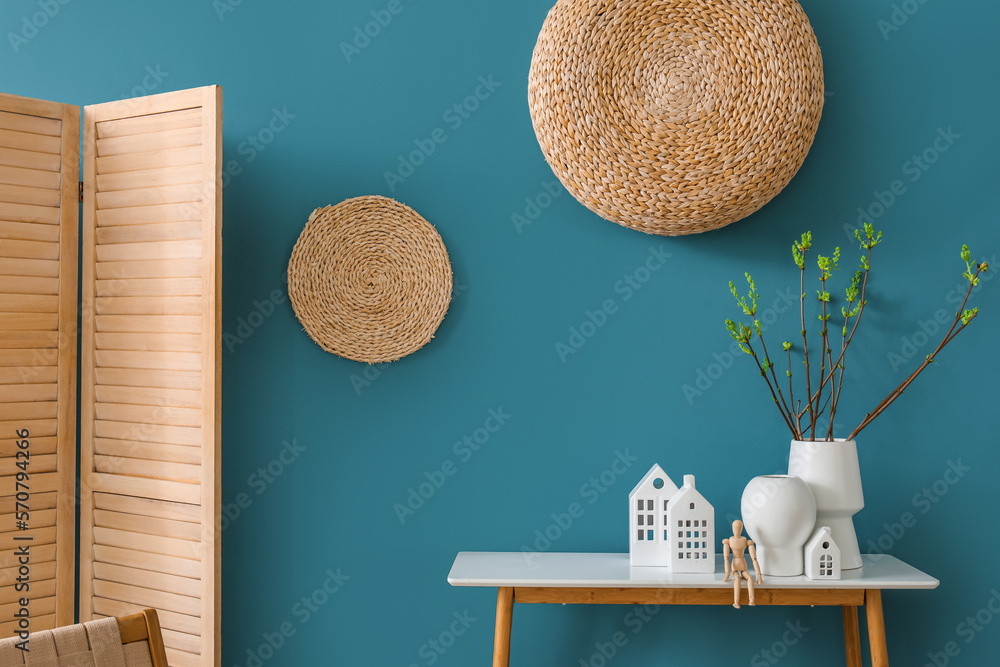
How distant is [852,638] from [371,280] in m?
1.31

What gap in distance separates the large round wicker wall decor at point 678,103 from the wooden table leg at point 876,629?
0.81 metres

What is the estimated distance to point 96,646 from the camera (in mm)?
1091

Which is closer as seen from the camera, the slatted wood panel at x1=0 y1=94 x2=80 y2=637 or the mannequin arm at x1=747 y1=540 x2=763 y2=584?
the mannequin arm at x1=747 y1=540 x2=763 y2=584

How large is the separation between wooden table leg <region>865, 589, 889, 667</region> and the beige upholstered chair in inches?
50.0

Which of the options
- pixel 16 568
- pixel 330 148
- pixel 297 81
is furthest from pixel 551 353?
pixel 16 568

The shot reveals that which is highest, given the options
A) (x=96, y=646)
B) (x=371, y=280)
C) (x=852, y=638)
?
(x=371, y=280)

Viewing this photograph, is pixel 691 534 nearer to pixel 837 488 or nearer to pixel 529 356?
pixel 837 488

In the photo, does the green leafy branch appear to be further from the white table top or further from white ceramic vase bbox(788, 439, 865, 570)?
the white table top

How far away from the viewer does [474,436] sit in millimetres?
1747

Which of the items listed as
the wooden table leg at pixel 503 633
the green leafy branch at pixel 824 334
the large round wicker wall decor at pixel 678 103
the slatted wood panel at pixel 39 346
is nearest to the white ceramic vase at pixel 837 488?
the green leafy branch at pixel 824 334

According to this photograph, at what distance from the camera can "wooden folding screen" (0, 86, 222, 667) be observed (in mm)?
1600

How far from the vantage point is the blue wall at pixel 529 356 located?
1.67 meters

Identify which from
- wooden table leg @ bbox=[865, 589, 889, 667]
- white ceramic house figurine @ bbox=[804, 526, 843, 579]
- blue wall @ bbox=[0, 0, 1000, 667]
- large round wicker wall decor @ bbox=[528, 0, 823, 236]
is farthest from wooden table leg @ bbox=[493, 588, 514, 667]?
large round wicker wall decor @ bbox=[528, 0, 823, 236]

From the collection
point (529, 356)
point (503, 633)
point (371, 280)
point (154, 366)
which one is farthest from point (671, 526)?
point (154, 366)
